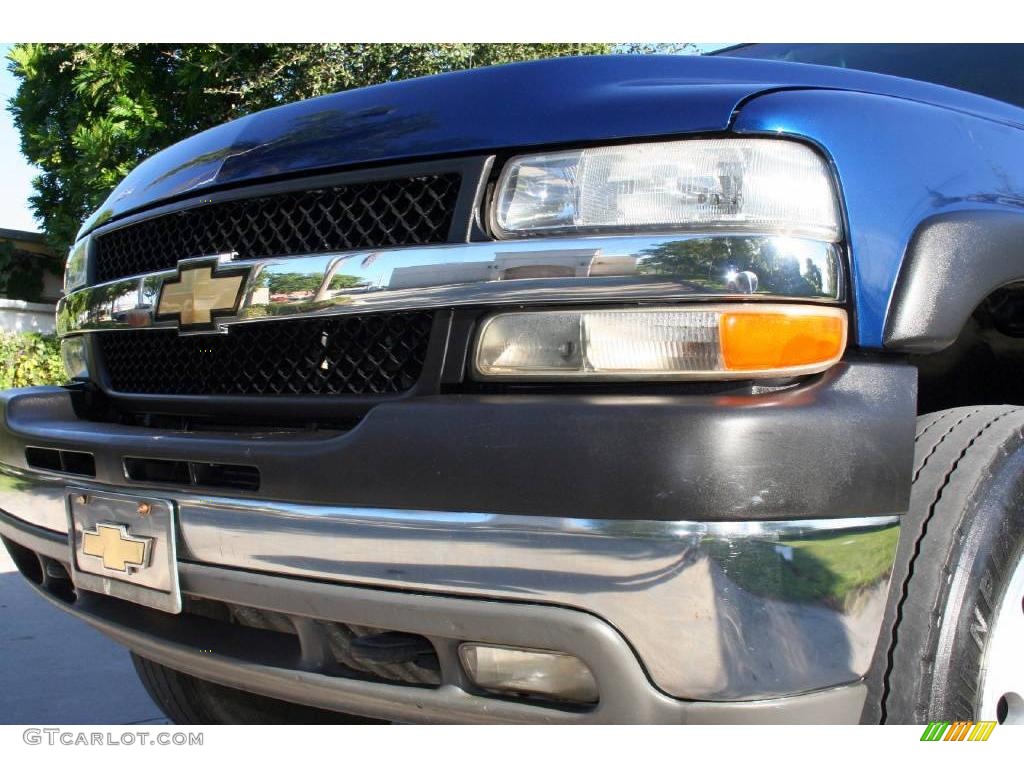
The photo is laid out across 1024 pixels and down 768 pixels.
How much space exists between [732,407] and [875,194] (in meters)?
0.44

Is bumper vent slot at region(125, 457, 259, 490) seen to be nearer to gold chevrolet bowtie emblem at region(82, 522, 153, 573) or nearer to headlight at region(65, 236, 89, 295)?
gold chevrolet bowtie emblem at region(82, 522, 153, 573)

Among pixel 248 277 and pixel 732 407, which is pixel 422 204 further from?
pixel 732 407

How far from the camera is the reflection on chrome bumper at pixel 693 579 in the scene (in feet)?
4.12

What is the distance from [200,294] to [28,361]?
10658mm

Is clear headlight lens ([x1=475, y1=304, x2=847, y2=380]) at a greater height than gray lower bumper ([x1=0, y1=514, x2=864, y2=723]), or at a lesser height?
greater

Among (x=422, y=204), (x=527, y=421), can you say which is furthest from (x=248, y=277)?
(x=527, y=421)

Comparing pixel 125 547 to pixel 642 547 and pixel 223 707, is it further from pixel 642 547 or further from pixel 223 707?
pixel 642 547

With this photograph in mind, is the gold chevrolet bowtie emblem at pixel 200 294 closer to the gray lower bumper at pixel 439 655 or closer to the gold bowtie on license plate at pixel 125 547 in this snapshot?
the gold bowtie on license plate at pixel 125 547

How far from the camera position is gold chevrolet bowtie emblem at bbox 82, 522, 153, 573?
1.71 meters

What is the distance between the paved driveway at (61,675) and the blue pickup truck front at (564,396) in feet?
3.93

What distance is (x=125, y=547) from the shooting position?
1.74 m

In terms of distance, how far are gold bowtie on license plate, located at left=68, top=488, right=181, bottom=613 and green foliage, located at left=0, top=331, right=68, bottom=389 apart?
999 centimetres

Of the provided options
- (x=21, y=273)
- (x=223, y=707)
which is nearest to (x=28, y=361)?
(x=21, y=273)
